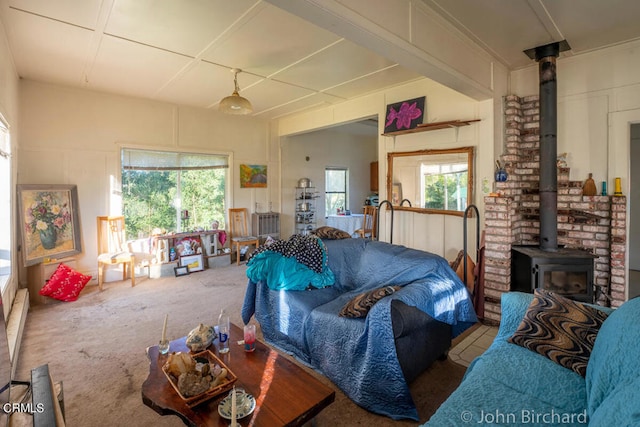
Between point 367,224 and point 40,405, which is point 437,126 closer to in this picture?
point 367,224

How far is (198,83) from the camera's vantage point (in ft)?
14.3

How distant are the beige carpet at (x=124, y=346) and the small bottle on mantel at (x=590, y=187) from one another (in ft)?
7.58

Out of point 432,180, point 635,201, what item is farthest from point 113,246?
point 635,201

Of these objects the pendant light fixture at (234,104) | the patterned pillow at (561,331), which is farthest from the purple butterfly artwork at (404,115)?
the patterned pillow at (561,331)

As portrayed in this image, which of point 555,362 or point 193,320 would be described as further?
point 193,320

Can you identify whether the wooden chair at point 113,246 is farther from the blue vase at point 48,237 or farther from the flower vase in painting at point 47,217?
the blue vase at point 48,237

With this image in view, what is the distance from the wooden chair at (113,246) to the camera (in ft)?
14.7

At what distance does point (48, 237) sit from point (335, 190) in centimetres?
557

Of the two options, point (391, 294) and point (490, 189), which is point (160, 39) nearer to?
point (391, 294)

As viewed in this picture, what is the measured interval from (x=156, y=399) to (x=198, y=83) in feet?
13.1

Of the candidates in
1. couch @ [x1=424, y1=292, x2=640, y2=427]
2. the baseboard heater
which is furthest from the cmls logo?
couch @ [x1=424, y1=292, x2=640, y2=427]

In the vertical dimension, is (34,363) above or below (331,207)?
below

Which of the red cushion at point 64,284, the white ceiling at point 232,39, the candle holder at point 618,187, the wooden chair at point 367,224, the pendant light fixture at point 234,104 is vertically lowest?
the red cushion at point 64,284

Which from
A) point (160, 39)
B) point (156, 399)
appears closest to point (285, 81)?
point (160, 39)
